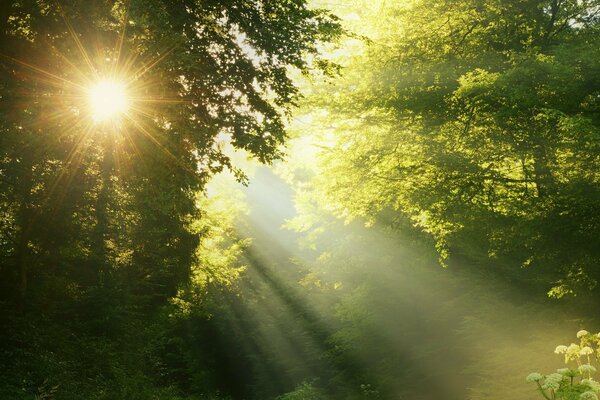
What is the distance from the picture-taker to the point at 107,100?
886 cm

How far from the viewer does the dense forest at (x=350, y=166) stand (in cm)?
832

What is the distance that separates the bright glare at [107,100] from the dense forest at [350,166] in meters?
0.05

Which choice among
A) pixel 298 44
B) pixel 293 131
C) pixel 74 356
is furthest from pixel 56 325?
pixel 298 44

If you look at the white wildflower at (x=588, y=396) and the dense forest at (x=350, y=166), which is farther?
the dense forest at (x=350, y=166)

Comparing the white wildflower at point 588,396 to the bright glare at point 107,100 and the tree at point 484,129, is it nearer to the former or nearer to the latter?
the tree at point 484,129

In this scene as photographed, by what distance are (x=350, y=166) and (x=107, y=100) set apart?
622cm

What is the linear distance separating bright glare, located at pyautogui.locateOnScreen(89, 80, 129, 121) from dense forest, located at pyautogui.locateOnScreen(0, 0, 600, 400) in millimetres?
45

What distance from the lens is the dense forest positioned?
328 inches

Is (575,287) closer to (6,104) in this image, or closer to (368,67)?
(368,67)

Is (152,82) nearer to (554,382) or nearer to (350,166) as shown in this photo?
(350,166)

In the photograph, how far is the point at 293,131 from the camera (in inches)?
487

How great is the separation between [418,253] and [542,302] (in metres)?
4.35

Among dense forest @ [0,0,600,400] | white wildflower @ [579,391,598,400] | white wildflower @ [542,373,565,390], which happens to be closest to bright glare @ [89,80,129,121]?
dense forest @ [0,0,600,400]

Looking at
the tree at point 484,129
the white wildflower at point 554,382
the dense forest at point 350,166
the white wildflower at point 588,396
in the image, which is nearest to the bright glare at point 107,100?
the dense forest at point 350,166
